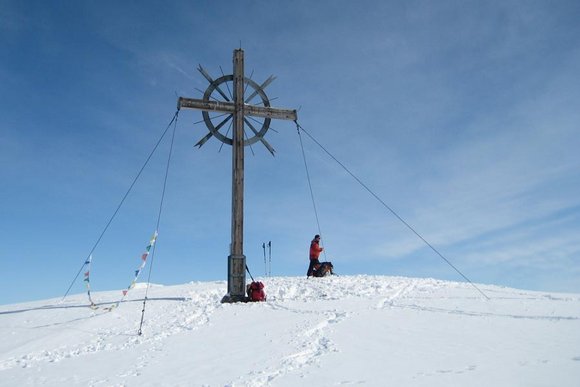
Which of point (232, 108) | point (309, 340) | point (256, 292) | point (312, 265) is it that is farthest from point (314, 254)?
point (309, 340)

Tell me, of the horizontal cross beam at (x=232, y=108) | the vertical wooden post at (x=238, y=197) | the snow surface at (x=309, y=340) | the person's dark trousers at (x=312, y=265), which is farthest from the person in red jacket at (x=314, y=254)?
the horizontal cross beam at (x=232, y=108)

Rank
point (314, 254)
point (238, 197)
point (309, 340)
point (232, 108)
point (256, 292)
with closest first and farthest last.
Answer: point (309, 340) < point (256, 292) < point (238, 197) < point (232, 108) < point (314, 254)

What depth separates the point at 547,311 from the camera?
10.9 m

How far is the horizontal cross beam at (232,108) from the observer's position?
16.1 m

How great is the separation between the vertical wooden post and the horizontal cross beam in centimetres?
27

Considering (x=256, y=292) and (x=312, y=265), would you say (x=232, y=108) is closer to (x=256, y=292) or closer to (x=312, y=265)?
(x=256, y=292)

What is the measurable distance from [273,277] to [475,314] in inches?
416

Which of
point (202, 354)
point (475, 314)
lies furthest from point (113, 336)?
point (475, 314)

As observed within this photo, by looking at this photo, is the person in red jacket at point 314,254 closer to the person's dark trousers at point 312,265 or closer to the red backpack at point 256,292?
the person's dark trousers at point 312,265

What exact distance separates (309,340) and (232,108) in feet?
32.6

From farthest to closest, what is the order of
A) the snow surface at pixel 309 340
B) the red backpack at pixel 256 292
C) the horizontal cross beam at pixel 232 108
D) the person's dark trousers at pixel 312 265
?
the person's dark trousers at pixel 312 265 < the horizontal cross beam at pixel 232 108 < the red backpack at pixel 256 292 < the snow surface at pixel 309 340

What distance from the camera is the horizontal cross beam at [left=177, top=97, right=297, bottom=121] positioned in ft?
52.7

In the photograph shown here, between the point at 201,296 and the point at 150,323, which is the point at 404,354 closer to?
the point at 150,323

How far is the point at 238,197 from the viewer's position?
617 inches
